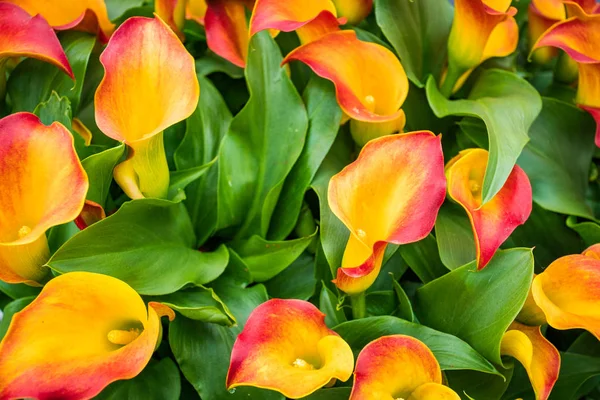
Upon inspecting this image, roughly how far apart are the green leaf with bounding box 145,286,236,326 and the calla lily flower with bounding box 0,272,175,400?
2cm

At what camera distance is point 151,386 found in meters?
0.53

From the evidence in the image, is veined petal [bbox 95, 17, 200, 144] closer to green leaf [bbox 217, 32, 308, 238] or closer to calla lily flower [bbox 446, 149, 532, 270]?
green leaf [bbox 217, 32, 308, 238]

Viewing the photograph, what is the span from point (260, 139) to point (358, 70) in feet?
0.39

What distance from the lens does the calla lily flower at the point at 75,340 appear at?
0.41 meters

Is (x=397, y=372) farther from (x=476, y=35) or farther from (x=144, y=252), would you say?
(x=476, y=35)

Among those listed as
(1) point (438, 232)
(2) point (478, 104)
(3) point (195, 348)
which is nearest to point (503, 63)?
(2) point (478, 104)

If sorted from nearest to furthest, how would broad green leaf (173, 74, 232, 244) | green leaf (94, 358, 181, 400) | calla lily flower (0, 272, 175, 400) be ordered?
calla lily flower (0, 272, 175, 400), green leaf (94, 358, 181, 400), broad green leaf (173, 74, 232, 244)

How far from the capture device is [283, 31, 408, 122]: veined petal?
22.4 inches

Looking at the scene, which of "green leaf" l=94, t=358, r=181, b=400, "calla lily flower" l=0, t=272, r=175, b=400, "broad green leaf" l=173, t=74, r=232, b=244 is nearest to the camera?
"calla lily flower" l=0, t=272, r=175, b=400

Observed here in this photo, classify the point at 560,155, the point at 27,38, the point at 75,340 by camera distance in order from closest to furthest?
the point at 75,340, the point at 27,38, the point at 560,155

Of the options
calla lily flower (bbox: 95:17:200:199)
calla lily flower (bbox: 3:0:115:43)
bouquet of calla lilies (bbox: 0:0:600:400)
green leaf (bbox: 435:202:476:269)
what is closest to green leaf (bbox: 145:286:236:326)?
bouquet of calla lilies (bbox: 0:0:600:400)

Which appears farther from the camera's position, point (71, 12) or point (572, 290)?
point (71, 12)

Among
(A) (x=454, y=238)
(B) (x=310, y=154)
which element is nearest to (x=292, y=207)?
(B) (x=310, y=154)

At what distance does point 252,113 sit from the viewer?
0.61 m
